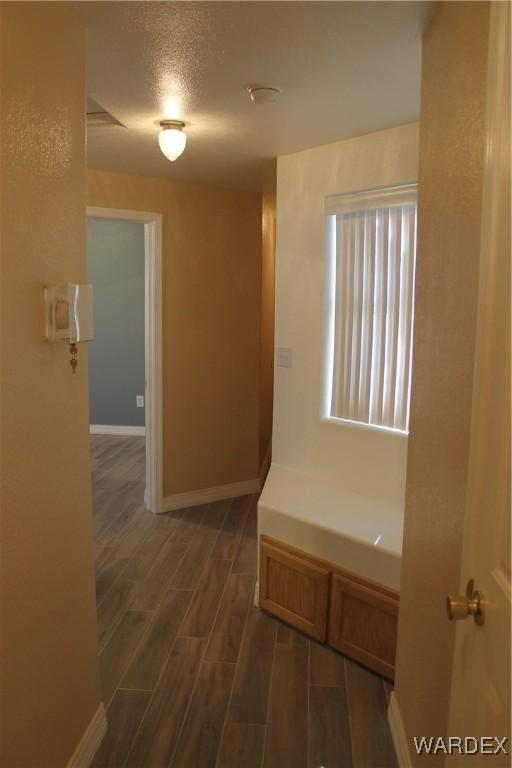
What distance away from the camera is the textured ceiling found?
176 cm

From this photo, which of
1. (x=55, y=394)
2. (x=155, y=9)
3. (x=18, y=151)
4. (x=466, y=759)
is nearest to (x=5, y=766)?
(x=55, y=394)

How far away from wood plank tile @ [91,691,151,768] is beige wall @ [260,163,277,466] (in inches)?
113

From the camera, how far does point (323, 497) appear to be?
310 cm

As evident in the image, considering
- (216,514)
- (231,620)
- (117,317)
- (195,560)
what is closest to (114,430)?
(117,317)

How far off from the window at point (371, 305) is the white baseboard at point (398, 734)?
3.98 feet

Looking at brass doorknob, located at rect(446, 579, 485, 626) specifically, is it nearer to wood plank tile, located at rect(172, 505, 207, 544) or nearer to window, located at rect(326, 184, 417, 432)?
window, located at rect(326, 184, 417, 432)

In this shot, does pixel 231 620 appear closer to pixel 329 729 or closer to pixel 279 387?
pixel 329 729

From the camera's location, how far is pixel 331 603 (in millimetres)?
2688

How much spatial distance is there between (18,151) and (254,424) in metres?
3.50

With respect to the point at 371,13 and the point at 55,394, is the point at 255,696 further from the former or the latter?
the point at 371,13

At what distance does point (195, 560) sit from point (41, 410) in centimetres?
221

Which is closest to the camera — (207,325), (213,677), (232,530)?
(213,677)

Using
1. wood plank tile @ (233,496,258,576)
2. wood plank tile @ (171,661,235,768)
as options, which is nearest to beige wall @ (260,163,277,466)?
wood plank tile @ (233,496,258,576)

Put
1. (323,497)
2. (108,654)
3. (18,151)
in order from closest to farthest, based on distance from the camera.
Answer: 1. (18,151)
2. (108,654)
3. (323,497)
